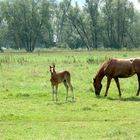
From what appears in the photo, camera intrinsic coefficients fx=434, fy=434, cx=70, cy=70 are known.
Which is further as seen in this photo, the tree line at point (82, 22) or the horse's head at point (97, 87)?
the tree line at point (82, 22)

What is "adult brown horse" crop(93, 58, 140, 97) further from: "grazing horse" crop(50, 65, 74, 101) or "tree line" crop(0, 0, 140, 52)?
"tree line" crop(0, 0, 140, 52)

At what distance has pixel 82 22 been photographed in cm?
11544

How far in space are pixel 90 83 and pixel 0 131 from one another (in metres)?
14.2

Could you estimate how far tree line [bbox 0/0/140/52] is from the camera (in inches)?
4429

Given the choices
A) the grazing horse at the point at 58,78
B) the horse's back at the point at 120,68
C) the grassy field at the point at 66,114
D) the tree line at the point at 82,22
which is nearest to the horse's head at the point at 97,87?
Answer: the grassy field at the point at 66,114

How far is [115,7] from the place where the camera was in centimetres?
11456

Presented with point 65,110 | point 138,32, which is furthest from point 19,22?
point 65,110

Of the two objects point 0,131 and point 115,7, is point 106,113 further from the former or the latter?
point 115,7

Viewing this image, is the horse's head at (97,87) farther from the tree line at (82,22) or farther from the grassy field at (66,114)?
the tree line at (82,22)

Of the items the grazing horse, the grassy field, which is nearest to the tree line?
the grassy field

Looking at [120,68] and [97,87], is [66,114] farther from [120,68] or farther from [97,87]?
[120,68]

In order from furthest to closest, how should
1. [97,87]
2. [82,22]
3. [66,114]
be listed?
1. [82,22]
2. [97,87]
3. [66,114]

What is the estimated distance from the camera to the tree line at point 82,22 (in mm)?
112500

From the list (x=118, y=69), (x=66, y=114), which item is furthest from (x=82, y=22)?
(x=66, y=114)
